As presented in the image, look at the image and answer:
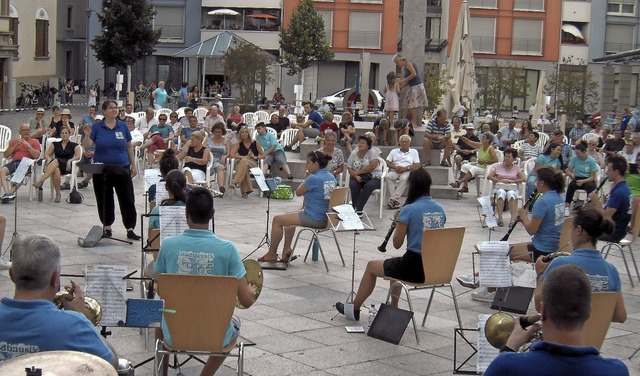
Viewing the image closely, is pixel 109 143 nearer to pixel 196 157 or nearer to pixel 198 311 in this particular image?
pixel 196 157

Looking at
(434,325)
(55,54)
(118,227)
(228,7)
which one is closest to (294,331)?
(434,325)

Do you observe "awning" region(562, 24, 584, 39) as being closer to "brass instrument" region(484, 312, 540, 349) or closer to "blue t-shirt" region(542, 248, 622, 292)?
"blue t-shirt" region(542, 248, 622, 292)

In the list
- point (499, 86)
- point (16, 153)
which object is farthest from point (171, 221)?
point (499, 86)

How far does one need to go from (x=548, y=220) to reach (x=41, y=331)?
616 centimetres

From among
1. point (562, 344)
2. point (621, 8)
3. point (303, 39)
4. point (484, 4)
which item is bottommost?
point (562, 344)

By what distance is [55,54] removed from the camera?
54312 millimetres

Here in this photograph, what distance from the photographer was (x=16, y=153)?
54.3ft

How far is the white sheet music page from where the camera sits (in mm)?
8625

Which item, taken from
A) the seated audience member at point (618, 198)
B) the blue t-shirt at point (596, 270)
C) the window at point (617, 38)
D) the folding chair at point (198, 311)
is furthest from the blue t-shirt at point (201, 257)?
the window at point (617, 38)

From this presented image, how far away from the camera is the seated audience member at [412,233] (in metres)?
8.91

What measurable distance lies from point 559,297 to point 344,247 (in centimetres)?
925

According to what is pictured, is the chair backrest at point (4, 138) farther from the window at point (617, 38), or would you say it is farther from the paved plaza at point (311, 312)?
the window at point (617, 38)

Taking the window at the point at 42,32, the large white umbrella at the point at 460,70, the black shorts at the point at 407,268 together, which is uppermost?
the window at the point at 42,32

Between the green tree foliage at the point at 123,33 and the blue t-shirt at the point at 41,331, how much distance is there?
45100 mm
